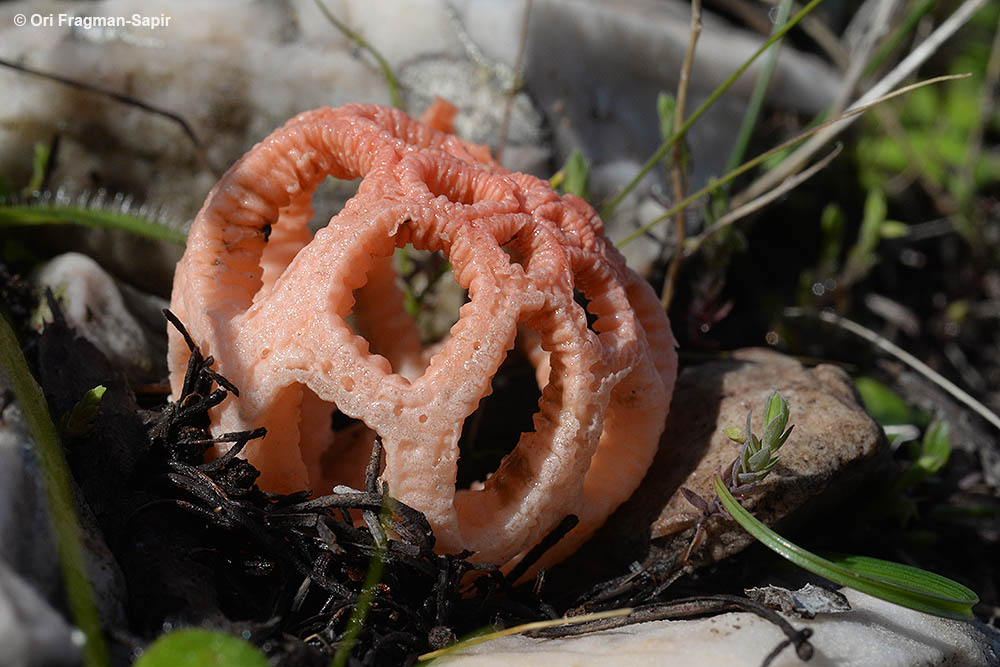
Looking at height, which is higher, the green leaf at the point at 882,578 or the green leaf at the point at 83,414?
the green leaf at the point at 83,414

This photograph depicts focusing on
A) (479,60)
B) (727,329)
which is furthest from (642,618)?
(479,60)

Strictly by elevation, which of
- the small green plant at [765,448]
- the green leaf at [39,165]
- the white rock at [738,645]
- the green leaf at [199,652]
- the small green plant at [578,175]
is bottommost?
the white rock at [738,645]

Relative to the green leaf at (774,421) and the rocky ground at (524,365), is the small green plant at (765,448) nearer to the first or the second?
the green leaf at (774,421)

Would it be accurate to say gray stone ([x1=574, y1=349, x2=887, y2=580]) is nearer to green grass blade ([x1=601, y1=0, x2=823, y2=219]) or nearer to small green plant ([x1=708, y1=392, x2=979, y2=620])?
small green plant ([x1=708, y1=392, x2=979, y2=620])

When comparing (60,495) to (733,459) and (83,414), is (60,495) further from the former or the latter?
(733,459)

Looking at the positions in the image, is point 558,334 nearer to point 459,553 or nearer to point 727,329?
point 459,553

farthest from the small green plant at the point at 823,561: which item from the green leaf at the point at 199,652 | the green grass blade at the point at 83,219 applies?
the green grass blade at the point at 83,219

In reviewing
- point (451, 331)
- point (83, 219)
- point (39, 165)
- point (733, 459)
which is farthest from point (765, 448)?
point (39, 165)
